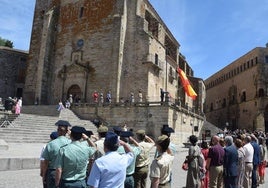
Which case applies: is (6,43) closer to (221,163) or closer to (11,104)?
(11,104)

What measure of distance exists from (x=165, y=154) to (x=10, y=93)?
38.3m

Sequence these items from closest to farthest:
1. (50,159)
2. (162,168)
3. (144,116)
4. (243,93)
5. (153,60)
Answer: (162,168)
(50,159)
(144,116)
(153,60)
(243,93)

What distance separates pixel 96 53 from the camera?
1254 inches

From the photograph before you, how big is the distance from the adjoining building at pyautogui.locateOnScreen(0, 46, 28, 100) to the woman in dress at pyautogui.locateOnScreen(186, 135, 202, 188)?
3609 centimetres

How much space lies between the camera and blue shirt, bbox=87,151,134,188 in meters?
3.36

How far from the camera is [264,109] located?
145ft

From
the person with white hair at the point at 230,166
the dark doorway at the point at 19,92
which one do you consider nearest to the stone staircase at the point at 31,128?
the person with white hair at the point at 230,166

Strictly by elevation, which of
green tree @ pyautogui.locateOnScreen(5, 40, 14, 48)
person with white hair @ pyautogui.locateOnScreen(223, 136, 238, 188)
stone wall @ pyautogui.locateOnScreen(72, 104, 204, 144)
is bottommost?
person with white hair @ pyautogui.locateOnScreen(223, 136, 238, 188)

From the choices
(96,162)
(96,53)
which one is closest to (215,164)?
(96,162)

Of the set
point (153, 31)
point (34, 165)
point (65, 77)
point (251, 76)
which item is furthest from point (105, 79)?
point (251, 76)

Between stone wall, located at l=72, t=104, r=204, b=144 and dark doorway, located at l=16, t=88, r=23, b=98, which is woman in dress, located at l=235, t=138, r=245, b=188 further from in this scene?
dark doorway, located at l=16, t=88, r=23, b=98

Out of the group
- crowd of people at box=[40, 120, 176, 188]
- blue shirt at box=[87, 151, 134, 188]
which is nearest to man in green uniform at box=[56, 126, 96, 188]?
crowd of people at box=[40, 120, 176, 188]

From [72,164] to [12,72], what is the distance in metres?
38.7

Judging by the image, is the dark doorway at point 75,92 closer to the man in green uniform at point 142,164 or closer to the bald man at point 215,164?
the bald man at point 215,164
